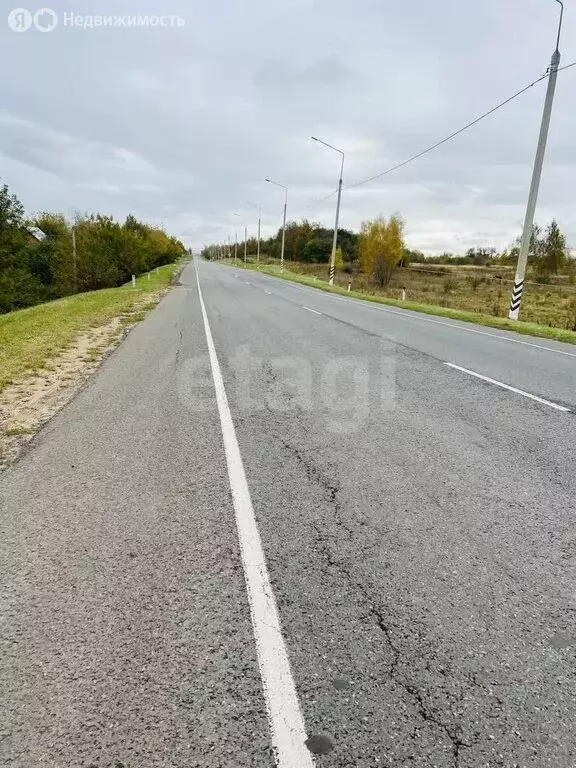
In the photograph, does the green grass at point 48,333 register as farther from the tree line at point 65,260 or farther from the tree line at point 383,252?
the tree line at point 383,252

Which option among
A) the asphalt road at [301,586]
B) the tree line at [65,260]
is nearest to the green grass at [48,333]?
the asphalt road at [301,586]

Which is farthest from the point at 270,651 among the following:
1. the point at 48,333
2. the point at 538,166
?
the point at 538,166

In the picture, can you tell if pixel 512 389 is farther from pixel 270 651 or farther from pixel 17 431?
pixel 17 431

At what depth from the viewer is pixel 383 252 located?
5131 cm

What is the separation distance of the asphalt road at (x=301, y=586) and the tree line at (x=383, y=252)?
4818 cm

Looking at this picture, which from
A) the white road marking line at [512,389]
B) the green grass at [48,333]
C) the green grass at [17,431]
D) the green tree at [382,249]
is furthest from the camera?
the green tree at [382,249]

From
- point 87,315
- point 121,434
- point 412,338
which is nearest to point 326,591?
point 121,434

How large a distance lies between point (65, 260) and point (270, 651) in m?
44.8

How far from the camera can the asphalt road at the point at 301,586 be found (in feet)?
5.75

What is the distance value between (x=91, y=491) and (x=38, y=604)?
126 centimetres

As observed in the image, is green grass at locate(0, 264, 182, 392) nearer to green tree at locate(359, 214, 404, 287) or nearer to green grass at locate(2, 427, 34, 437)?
green grass at locate(2, 427, 34, 437)

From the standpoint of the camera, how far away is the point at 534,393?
6543 mm

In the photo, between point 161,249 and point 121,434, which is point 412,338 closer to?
point 121,434

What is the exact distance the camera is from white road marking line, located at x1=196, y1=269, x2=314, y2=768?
5.53ft
